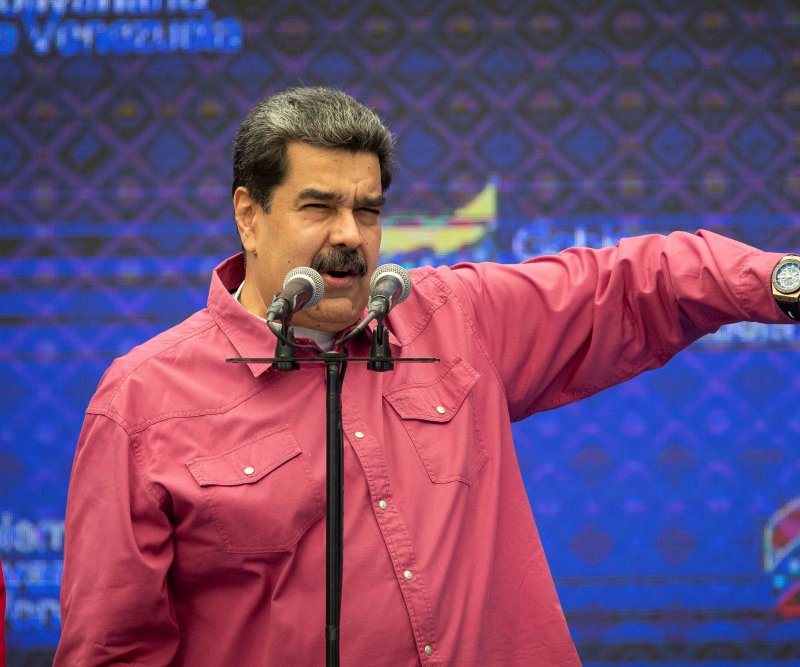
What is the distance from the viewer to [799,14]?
3.24 m

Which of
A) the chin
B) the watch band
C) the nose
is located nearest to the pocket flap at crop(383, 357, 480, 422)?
the chin

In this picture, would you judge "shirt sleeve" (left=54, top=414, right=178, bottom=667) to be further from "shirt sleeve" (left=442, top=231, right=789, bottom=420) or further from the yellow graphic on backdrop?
the yellow graphic on backdrop

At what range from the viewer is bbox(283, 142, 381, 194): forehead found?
1.92 meters

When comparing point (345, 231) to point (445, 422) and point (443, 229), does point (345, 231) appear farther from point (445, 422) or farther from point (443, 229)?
point (443, 229)

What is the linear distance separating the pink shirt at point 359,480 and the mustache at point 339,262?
6.1 inches

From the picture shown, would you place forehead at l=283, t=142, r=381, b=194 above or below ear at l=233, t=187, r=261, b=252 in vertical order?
above

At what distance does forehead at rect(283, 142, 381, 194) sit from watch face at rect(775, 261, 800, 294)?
68 cm

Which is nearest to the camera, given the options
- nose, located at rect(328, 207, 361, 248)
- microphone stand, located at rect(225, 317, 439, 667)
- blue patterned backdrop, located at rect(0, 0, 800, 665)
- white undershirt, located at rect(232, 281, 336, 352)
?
microphone stand, located at rect(225, 317, 439, 667)

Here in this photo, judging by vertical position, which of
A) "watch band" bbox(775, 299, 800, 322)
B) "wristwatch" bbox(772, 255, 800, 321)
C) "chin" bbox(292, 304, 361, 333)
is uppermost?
"wristwatch" bbox(772, 255, 800, 321)

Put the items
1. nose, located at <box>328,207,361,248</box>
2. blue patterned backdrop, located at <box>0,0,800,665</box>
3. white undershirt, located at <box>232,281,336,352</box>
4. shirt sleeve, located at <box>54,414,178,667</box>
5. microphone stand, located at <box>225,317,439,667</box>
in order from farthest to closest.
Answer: blue patterned backdrop, located at <box>0,0,800,665</box> < white undershirt, located at <box>232,281,336,352</box> < nose, located at <box>328,207,361,248</box> < shirt sleeve, located at <box>54,414,178,667</box> < microphone stand, located at <box>225,317,439,667</box>

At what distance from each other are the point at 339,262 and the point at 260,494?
40cm

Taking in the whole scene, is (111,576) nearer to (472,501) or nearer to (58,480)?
(472,501)

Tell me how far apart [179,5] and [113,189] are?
0.56m

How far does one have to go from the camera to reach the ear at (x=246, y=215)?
2.03 m
